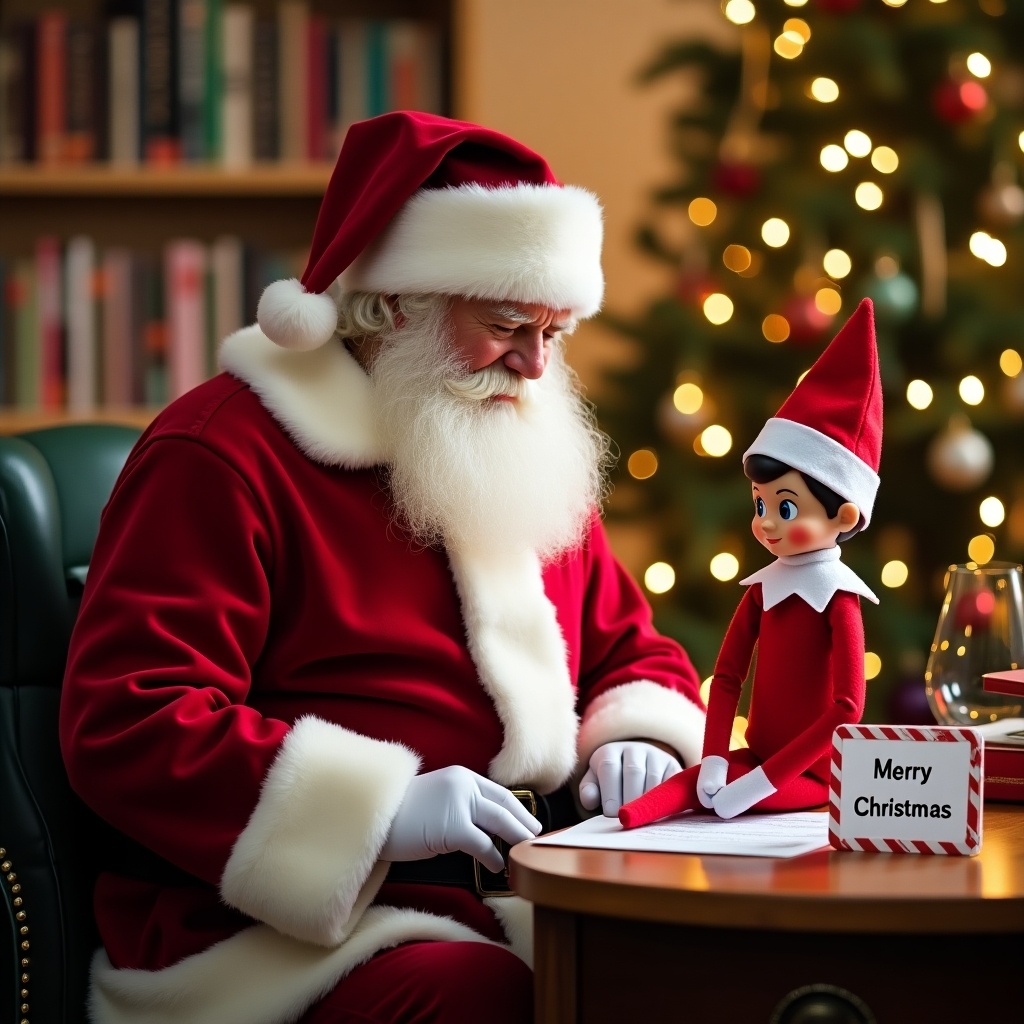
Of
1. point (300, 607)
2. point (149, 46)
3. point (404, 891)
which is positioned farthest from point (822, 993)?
point (149, 46)

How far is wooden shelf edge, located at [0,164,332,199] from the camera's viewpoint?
2654 mm

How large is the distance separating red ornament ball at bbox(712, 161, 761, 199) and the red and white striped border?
1.90 m

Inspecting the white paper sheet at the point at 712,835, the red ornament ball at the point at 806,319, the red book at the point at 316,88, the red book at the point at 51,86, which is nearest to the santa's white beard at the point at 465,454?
the white paper sheet at the point at 712,835

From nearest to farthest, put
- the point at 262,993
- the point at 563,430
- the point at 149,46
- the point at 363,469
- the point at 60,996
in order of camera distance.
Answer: the point at 262,993 → the point at 60,996 → the point at 363,469 → the point at 563,430 → the point at 149,46

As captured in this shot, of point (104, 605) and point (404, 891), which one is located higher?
point (104, 605)

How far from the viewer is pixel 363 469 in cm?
150

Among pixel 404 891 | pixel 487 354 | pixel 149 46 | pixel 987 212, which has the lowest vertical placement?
pixel 404 891

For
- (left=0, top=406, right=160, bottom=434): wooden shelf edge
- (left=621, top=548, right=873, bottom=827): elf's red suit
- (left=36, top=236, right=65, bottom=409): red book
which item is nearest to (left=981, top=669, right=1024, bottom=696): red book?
(left=621, top=548, right=873, bottom=827): elf's red suit

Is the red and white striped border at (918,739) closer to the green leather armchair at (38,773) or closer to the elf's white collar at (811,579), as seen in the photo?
the elf's white collar at (811,579)

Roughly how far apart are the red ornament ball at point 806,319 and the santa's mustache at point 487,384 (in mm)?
1242

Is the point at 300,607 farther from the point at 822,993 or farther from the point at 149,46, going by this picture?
the point at 149,46

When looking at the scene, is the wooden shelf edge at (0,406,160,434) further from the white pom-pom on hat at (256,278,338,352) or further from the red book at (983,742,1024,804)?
the red book at (983,742,1024,804)

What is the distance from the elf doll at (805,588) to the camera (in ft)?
3.70

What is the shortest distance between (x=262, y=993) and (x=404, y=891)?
0.54ft
